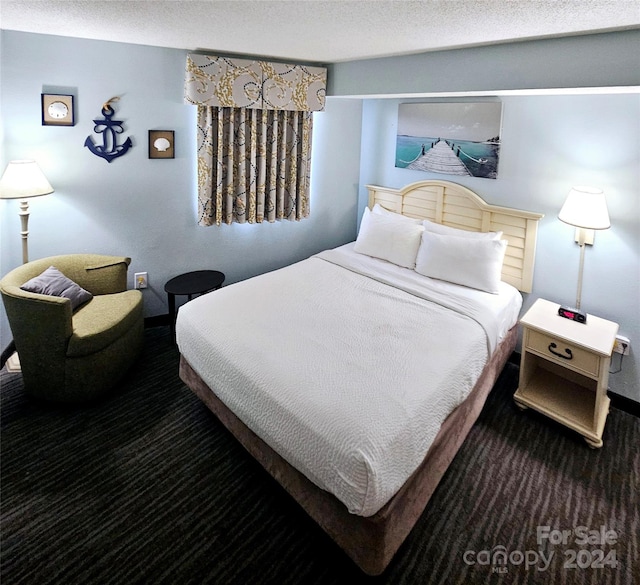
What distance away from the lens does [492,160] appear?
126 inches

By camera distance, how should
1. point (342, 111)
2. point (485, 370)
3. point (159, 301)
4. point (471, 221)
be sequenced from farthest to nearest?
point (342, 111) < point (159, 301) < point (471, 221) < point (485, 370)

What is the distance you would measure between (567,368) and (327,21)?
232 centimetres

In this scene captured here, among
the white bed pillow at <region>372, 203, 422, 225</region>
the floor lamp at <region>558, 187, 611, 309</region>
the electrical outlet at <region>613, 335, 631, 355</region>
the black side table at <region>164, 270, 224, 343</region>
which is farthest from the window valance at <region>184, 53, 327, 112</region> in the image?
the electrical outlet at <region>613, 335, 631, 355</region>

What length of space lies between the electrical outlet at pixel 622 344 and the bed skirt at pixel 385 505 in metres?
1.01

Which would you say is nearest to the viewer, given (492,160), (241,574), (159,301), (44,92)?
(241,574)

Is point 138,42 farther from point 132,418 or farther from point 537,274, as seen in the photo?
point 537,274

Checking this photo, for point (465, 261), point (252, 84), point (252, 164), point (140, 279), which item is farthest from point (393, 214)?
point (140, 279)

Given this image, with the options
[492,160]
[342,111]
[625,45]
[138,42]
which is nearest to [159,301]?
[138,42]

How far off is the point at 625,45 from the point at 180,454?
289cm

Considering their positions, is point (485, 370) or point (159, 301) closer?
point (485, 370)

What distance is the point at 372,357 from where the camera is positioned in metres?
2.13

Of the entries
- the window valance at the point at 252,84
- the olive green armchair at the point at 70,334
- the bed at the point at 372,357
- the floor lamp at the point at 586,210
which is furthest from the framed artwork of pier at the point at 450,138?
the olive green armchair at the point at 70,334

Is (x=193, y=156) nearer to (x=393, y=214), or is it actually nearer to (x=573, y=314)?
(x=393, y=214)

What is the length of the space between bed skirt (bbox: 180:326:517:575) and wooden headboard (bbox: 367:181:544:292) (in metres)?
1.13
